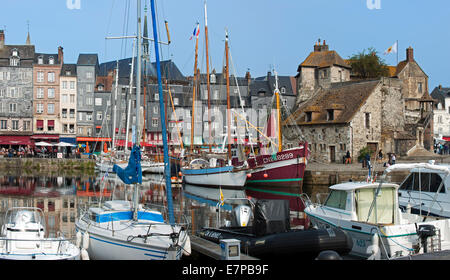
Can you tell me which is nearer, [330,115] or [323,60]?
[330,115]

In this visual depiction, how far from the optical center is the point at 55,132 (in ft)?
225

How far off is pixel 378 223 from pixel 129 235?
Answer: 7156mm

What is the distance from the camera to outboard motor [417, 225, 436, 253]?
1270 cm

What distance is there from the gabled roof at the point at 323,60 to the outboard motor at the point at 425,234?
44.5m

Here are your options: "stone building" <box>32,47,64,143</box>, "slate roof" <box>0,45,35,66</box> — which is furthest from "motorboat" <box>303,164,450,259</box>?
"slate roof" <box>0,45,35,66</box>

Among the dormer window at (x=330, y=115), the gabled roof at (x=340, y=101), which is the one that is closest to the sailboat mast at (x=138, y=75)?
the gabled roof at (x=340, y=101)

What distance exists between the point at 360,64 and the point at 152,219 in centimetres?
5405

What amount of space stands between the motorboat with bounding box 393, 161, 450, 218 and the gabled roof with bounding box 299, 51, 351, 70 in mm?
37808

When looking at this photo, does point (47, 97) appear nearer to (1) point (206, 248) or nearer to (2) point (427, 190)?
(2) point (427, 190)

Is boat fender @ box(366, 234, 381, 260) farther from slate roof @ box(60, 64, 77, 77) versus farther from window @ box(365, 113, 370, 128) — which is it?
slate roof @ box(60, 64, 77, 77)

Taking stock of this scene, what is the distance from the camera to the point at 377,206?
14.7 m

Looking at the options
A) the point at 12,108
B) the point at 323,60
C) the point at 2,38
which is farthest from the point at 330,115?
the point at 2,38
